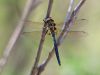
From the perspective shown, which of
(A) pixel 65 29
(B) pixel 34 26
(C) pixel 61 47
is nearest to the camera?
(A) pixel 65 29

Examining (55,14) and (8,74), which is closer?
(8,74)


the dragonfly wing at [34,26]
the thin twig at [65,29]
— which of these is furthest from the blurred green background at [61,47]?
the thin twig at [65,29]

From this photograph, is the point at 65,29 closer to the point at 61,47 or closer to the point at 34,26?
the point at 34,26

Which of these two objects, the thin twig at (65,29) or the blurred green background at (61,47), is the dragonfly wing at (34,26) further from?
the blurred green background at (61,47)

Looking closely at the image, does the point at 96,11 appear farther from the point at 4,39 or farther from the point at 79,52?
the point at 4,39

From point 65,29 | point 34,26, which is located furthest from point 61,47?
point 65,29

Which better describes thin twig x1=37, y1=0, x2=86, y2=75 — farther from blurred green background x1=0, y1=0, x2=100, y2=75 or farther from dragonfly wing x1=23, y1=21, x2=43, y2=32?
blurred green background x1=0, y1=0, x2=100, y2=75

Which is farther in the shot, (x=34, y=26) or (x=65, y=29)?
(x=34, y=26)

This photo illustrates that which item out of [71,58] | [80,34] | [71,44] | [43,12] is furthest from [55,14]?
[80,34]

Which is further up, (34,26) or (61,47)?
(34,26)
